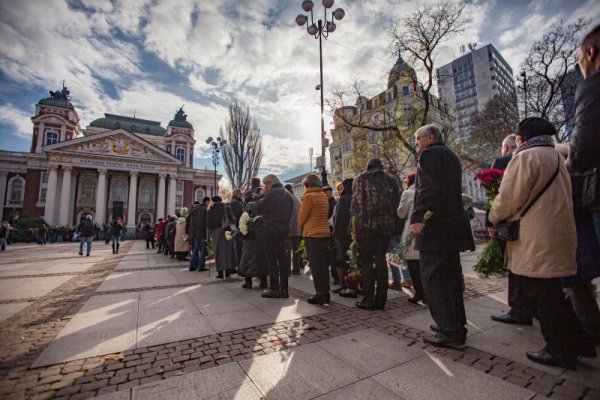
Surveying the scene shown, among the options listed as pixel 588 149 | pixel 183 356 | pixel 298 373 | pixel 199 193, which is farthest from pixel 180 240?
pixel 199 193

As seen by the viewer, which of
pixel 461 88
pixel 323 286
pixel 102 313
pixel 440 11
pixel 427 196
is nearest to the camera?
pixel 427 196

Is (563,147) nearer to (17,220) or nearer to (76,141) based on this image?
(17,220)

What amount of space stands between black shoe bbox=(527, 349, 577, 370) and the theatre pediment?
160ft

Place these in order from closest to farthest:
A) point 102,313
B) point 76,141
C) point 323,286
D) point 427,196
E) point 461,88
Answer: point 427,196
point 102,313
point 323,286
point 76,141
point 461,88

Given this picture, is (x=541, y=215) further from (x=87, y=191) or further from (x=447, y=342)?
(x=87, y=191)

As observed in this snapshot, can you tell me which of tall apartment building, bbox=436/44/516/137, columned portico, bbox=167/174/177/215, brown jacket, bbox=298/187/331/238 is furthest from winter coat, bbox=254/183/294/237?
tall apartment building, bbox=436/44/516/137

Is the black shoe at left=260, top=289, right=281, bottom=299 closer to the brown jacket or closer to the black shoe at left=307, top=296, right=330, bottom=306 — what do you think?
the black shoe at left=307, top=296, right=330, bottom=306

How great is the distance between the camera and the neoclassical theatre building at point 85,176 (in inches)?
1490

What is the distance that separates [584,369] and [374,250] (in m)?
2.17

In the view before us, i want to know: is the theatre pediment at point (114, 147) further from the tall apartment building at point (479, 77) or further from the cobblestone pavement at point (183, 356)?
the tall apartment building at point (479, 77)

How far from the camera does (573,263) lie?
209 cm

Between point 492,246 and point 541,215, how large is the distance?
1045mm

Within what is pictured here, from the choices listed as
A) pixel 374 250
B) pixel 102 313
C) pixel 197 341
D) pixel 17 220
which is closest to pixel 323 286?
pixel 374 250

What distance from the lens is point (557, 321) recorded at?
2.12 meters
